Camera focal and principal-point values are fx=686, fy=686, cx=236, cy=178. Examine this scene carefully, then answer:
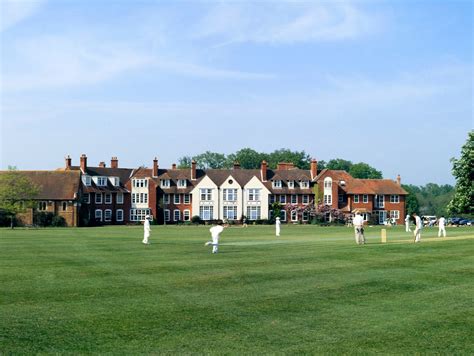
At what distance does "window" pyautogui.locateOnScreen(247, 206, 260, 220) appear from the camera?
112 metres

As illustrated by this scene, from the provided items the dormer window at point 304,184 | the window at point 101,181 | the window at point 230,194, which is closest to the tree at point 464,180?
the dormer window at point 304,184

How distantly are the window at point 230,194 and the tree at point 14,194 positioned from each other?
105 feet

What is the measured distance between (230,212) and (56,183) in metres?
A: 28.4

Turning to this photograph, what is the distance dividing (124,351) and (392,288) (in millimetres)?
10360

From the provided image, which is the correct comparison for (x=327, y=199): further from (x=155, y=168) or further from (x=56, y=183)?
(x=56, y=183)

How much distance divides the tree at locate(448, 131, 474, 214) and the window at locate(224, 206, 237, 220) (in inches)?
1821

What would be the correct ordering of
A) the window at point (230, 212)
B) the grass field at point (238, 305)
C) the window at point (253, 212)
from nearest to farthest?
the grass field at point (238, 305) < the window at point (253, 212) < the window at point (230, 212)

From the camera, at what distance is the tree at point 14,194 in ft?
282

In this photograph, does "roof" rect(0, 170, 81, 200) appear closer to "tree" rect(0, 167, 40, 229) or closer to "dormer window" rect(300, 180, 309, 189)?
"tree" rect(0, 167, 40, 229)

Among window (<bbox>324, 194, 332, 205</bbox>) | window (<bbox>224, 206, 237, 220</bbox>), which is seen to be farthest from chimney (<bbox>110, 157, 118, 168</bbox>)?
window (<bbox>324, 194, 332, 205</bbox>)

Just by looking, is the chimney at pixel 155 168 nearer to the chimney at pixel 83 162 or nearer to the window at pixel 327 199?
the chimney at pixel 83 162

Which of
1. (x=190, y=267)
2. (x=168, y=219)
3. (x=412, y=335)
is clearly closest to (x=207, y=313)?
(x=412, y=335)

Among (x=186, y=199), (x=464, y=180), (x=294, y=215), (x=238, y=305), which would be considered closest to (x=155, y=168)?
(x=186, y=199)

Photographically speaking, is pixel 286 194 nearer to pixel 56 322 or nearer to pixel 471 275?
pixel 471 275
